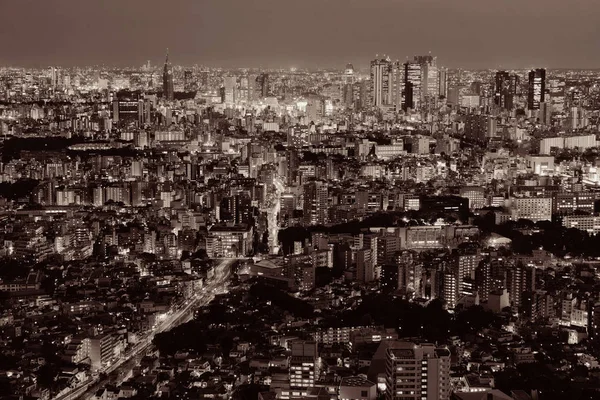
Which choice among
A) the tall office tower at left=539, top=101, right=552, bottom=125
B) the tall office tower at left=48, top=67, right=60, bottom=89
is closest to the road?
the tall office tower at left=539, top=101, right=552, bottom=125

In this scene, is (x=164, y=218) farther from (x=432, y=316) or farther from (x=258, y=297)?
(x=432, y=316)

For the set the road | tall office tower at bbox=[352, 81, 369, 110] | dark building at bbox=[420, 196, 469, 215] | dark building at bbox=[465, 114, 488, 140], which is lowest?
the road

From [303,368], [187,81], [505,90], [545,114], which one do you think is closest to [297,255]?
[303,368]

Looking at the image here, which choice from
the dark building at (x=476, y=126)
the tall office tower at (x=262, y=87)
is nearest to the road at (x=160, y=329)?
the dark building at (x=476, y=126)

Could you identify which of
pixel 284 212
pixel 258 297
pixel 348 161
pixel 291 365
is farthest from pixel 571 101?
pixel 291 365

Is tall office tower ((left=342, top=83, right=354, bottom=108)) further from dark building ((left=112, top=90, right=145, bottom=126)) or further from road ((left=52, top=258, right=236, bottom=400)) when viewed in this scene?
road ((left=52, top=258, right=236, bottom=400))

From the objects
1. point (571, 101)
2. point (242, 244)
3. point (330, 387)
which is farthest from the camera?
point (571, 101)

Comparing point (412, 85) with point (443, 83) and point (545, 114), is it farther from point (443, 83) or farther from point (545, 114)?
point (545, 114)
